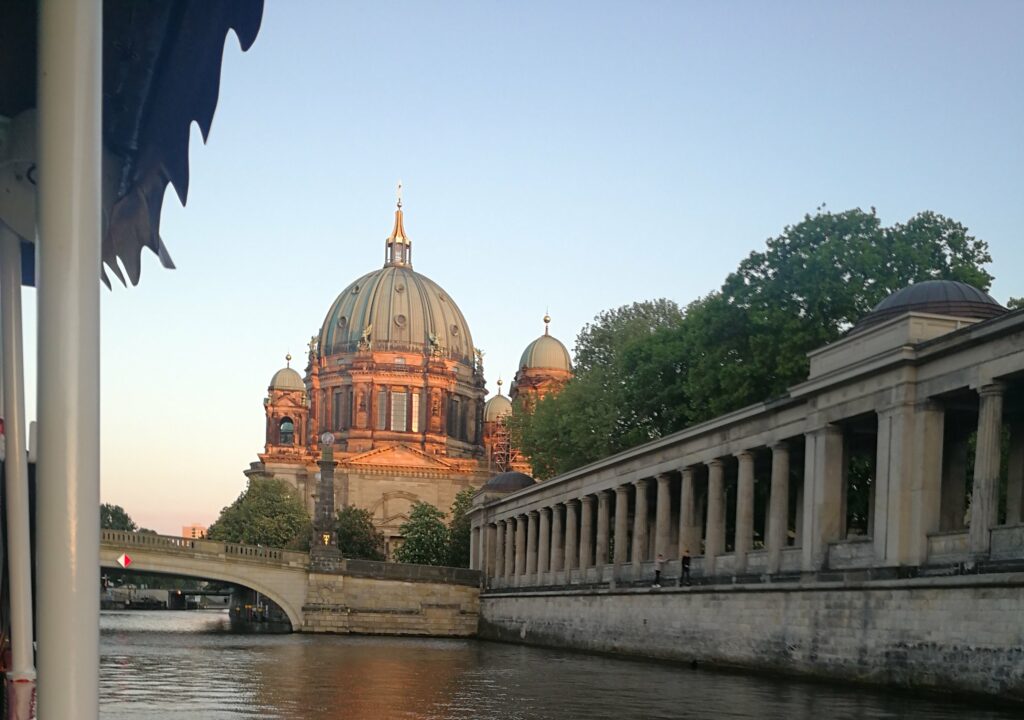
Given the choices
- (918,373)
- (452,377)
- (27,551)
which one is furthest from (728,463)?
(452,377)

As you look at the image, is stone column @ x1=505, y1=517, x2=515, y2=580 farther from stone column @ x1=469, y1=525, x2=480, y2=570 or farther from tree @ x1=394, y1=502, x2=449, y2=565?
tree @ x1=394, y1=502, x2=449, y2=565

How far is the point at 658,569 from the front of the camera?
4144 cm

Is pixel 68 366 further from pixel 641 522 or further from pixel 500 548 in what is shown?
pixel 500 548

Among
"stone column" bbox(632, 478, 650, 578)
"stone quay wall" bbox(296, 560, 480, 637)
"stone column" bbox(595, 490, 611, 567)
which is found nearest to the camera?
"stone column" bbox(632, 478, 650, 578)

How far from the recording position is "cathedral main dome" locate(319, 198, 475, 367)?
13225 centimetres

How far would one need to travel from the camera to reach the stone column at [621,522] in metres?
47.5

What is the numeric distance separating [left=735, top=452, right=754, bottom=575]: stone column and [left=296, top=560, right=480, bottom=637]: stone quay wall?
31.3 metres

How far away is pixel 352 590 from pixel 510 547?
27.0 feet

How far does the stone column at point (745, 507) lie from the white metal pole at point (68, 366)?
33872mm

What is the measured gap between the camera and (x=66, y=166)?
4.05m

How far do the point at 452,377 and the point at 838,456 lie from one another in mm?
101558

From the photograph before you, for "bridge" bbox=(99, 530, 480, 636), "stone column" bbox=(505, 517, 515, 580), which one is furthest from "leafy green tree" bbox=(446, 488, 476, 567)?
"stone column" bbox=(505, 517, 515, 580)

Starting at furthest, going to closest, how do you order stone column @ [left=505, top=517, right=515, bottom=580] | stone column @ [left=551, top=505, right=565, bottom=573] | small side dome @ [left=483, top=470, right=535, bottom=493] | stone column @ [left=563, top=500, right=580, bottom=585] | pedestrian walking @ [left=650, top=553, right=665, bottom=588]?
small side dome @ [left=483, top=470, right=535, bottom=493] < stone column @ [left=505, top=517, right=515, bottom=580] < stone column @ [left=551, top=505, right=565, bottom=573] < stone column @ [left=563, top=500, right=580, bottom=585] < pedestrian walking @ [left=650, top=553, right=665, bottom=588]

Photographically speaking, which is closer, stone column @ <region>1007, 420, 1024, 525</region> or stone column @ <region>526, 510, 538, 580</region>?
stone column @ <region>1007, 420, 1024, 525</region>
